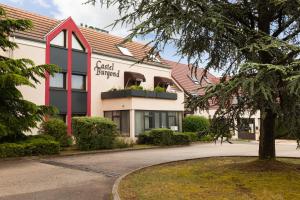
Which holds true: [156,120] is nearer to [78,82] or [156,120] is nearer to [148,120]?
[148,120]

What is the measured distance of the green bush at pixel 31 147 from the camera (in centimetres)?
1814

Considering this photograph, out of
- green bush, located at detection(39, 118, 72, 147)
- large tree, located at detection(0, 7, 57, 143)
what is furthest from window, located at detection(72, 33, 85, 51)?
large tree, located at detection(0, 7, 57, 143)

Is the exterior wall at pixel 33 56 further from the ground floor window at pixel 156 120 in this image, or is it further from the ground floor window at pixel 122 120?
the ground floor window at pixel 156 120

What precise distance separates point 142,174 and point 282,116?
4.65m

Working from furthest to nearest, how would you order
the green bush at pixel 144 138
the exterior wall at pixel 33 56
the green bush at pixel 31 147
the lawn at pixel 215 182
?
the green bush at pixel 144 138 < the exterior wall at pixel 33 56 < the green bush at pixel 31 147 < the lawn at pixel 215 182

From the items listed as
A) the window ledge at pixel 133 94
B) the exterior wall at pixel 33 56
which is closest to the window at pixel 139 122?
the window ledge at pixel 133 94

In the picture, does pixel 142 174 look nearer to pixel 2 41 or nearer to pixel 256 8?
pixel 256 8

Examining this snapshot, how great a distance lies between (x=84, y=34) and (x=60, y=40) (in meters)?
3.67

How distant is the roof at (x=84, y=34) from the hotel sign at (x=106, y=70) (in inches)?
32.7

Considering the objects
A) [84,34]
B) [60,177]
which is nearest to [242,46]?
[60,177]

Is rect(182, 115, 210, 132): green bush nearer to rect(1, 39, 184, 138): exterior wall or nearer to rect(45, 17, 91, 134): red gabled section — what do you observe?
rect(1, 39, 184, 138): exterior wall

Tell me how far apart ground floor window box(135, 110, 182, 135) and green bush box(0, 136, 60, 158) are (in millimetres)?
9598

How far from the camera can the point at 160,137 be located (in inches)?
1109

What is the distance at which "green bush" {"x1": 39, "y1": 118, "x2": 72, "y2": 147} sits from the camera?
22359 millimetres
